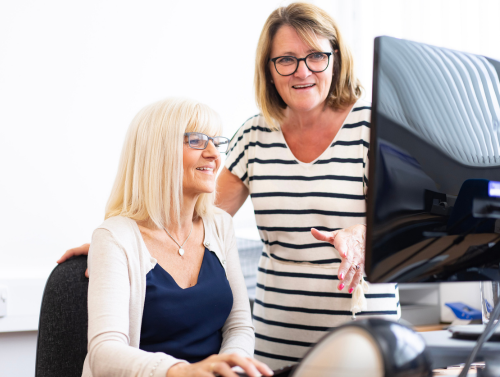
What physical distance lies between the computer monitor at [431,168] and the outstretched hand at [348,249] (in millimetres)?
204

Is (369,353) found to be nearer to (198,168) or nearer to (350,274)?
(350,274)

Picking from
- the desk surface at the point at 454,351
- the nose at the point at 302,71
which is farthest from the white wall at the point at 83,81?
the desk surface at the point at 454,351

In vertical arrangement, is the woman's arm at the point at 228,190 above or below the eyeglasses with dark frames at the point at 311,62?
below

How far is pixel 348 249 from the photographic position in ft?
2.75

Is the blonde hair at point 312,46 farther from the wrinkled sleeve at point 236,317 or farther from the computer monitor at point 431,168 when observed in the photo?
the computer monitor at point 431,168

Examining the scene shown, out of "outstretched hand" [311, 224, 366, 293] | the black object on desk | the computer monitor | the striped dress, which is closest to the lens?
the black object on desk

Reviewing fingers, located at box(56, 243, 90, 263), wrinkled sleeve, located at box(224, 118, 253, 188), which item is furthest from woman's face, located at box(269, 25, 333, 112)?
fingers, located at box(56, 243, 90, 263)

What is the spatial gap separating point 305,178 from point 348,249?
0.53 meters

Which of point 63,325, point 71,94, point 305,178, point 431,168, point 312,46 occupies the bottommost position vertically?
point 63,325

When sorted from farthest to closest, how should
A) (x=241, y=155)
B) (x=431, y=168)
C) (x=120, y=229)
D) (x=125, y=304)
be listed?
(x=241, y=155)
(x=120, y=229)
(x=125, y=304)
(x=431, y=168)

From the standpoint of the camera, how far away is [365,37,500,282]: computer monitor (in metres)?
0.58

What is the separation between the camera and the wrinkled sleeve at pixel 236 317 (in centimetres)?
113

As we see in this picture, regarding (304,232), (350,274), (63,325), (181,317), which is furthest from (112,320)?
(304,232)

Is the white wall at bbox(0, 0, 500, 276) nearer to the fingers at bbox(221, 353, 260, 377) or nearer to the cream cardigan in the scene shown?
the cream cardigan
